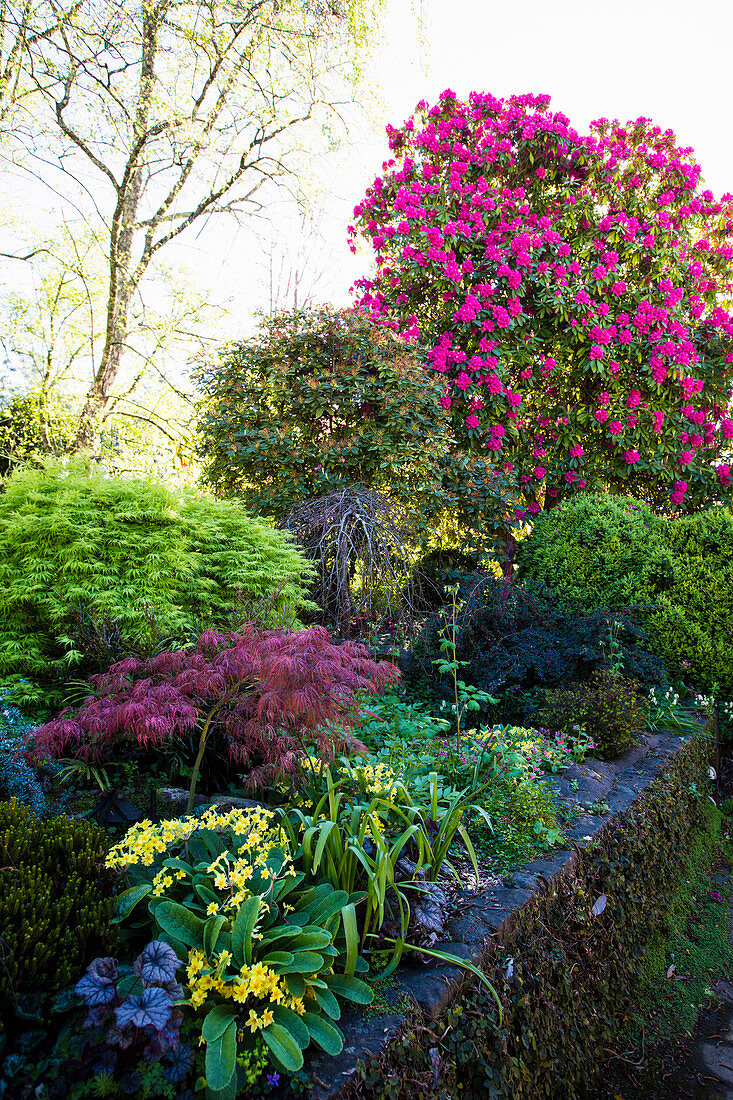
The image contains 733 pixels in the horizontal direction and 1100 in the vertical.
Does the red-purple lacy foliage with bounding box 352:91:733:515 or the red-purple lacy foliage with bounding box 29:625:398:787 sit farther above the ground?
the red-purple lacy foliage with bounding box 352:91:733:515

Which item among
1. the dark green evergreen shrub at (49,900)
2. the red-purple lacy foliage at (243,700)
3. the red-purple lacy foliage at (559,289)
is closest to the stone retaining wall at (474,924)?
the dark green evergreen shrub at (49,900)

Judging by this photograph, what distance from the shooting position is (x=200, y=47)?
31.6ft

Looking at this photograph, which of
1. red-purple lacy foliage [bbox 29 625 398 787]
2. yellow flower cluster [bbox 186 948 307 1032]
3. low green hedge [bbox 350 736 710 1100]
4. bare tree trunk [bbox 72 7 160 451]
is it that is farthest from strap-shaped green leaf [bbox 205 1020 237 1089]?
bare tree trunk [bbox 72 7 160 451]

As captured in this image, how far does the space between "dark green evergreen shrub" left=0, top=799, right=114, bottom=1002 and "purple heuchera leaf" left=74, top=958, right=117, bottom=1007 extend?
0.28 ft

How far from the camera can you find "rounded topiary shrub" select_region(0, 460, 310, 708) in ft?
10.4

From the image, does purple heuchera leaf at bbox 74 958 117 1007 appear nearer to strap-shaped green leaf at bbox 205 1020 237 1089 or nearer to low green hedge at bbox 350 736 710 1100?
strap-shaped green leaf at bbox 205 1020 237 1089

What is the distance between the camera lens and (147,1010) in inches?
49.2

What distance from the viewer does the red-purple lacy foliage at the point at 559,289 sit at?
7016mm

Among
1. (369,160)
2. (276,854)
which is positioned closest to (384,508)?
(276,854)

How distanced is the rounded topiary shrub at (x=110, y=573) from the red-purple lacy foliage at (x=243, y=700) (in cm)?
59

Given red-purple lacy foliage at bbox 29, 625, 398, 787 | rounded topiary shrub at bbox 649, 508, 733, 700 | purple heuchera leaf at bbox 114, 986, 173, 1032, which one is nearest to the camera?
purple heuchera leaf at bbox 114, 986, 173, 1032

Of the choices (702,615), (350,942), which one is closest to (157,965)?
(350,942)

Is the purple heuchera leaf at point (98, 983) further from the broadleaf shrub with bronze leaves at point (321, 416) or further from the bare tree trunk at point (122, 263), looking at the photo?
the bare tree trunk at point (122, 263)

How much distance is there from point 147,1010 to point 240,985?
20 centimetres
